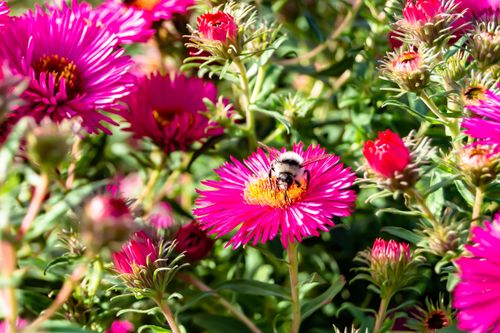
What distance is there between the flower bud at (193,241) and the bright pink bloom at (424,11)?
A: 442 mm

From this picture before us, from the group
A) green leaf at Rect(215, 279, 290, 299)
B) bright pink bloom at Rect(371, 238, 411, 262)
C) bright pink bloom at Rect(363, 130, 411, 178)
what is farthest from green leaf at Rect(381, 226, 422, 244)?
green leaf at Rect(215, 279, 290, 299)

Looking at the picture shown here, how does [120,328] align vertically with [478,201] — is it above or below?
below

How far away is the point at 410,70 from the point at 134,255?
426 millimetres

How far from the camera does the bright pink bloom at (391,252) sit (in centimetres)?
95

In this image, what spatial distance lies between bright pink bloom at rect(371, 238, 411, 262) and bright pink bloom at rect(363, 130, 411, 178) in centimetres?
16

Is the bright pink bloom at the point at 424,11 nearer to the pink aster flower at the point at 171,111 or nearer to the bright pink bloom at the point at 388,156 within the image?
the bright pink bloom at the point at 388,156

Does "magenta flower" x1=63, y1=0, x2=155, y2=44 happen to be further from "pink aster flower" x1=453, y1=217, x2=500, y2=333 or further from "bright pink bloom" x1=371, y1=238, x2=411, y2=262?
"pink aster flower" x1=453, y1=217, x2=500, y2=333

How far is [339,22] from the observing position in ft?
5.93

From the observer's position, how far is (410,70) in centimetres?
97

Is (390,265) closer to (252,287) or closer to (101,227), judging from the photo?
(252,287)

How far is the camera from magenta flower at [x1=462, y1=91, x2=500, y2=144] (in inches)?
35.1

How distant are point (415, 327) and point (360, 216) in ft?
1.59

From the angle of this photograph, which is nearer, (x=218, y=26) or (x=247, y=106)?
(x=218, y=26)

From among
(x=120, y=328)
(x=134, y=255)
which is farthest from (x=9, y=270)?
(x=120, y=328)
